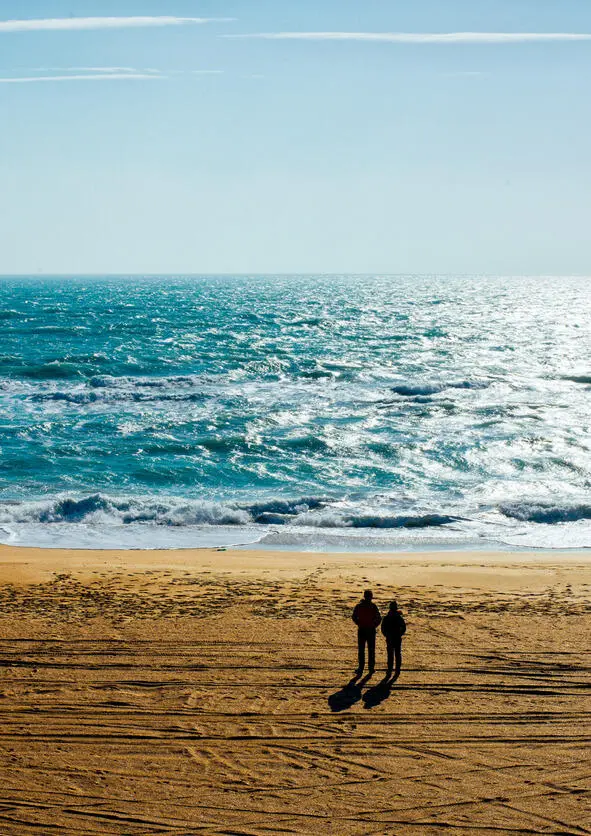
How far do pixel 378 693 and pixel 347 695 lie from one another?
1.42 ft

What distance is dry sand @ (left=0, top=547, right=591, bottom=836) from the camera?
905 cm

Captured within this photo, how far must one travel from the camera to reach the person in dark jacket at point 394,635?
1233 centimetres

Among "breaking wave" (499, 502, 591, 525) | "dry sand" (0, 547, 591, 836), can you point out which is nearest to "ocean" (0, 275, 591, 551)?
"breaking wave" (499, 502, 591, 525)

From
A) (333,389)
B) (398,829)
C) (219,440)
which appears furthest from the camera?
(333,389)

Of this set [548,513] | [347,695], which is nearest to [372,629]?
[347,695]

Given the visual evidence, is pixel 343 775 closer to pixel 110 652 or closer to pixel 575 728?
pixel 575 728

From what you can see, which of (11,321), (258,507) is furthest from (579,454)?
(11,321)

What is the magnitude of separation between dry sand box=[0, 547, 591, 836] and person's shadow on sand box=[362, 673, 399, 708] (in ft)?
0.12

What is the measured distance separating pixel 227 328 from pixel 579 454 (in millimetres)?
52237

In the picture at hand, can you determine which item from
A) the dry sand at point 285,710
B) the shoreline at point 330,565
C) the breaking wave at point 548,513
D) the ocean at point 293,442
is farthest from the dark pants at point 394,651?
the breaking wave at point 548,513

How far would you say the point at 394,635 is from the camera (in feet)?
40.4

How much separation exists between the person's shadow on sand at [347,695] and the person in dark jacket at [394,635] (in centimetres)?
44

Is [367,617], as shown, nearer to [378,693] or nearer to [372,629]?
[372,629]

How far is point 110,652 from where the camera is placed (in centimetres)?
1309
